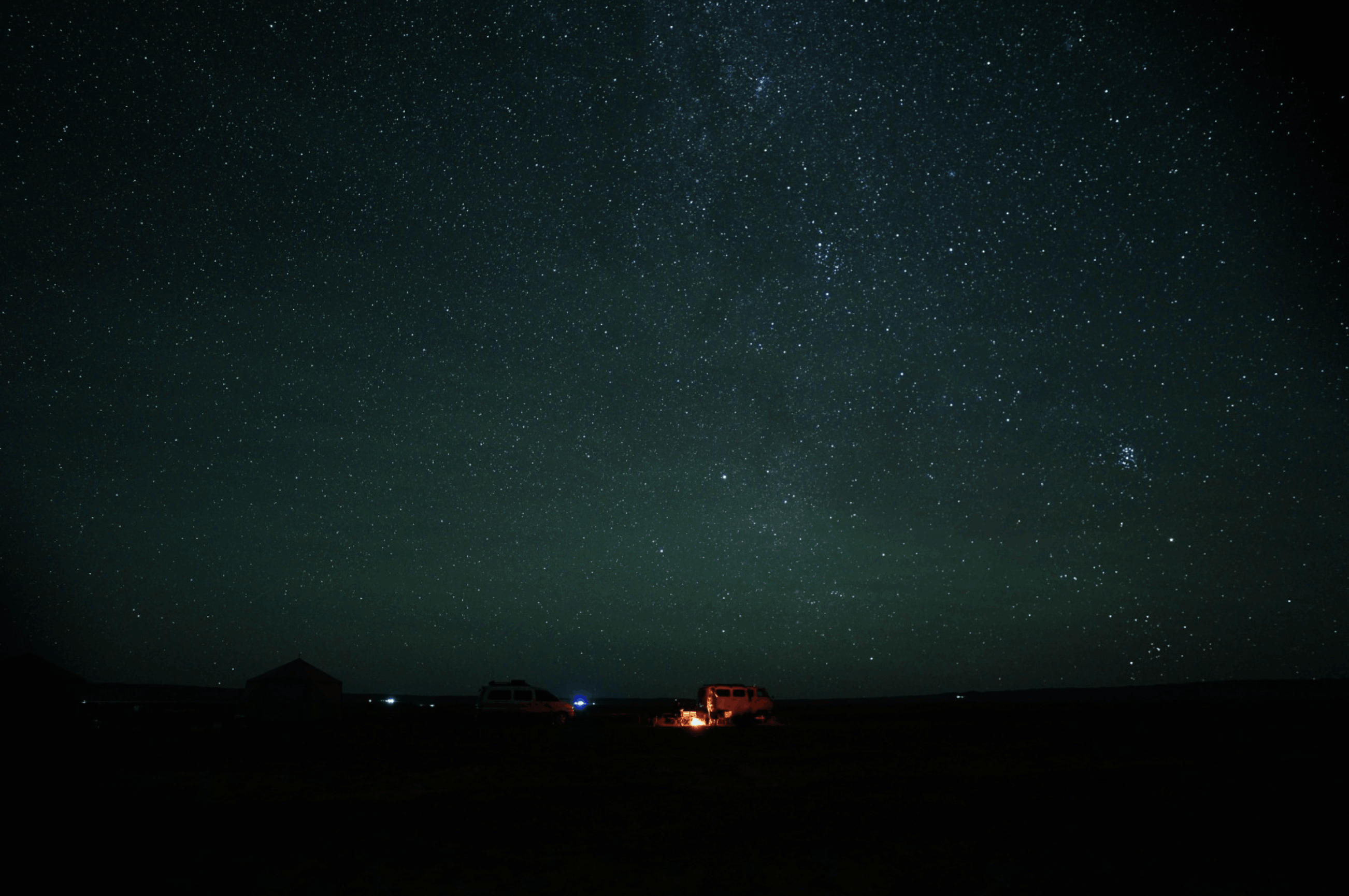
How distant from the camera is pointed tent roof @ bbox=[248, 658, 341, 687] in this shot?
104 feet

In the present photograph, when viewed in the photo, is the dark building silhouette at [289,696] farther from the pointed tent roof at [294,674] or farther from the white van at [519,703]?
the white van at [519,703]

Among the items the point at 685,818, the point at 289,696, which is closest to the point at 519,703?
the point at 289,696

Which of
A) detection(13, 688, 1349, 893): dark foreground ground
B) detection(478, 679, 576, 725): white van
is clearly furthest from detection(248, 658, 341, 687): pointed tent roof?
detection(13, 688, 1349, 893): dark foreground ground

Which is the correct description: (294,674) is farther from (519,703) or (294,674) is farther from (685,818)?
(685,818)

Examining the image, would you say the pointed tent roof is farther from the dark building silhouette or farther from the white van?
the white van

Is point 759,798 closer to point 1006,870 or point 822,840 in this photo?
Result: point 822,840

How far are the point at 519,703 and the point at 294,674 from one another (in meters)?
10.2

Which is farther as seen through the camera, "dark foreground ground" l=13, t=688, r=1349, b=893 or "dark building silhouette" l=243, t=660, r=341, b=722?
"dark building silhouette" l=243, t=660, r=341, b=722

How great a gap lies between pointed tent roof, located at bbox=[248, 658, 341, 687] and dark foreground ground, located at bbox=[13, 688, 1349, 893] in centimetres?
1211

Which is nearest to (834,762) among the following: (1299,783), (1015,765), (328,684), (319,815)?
(1015,765)

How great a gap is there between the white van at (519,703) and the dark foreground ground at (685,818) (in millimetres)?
12425

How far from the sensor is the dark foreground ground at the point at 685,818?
7.94 meters

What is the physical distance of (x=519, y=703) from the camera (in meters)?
32.2

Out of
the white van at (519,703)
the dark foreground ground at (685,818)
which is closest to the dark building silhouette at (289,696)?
the white van at (519,703)
